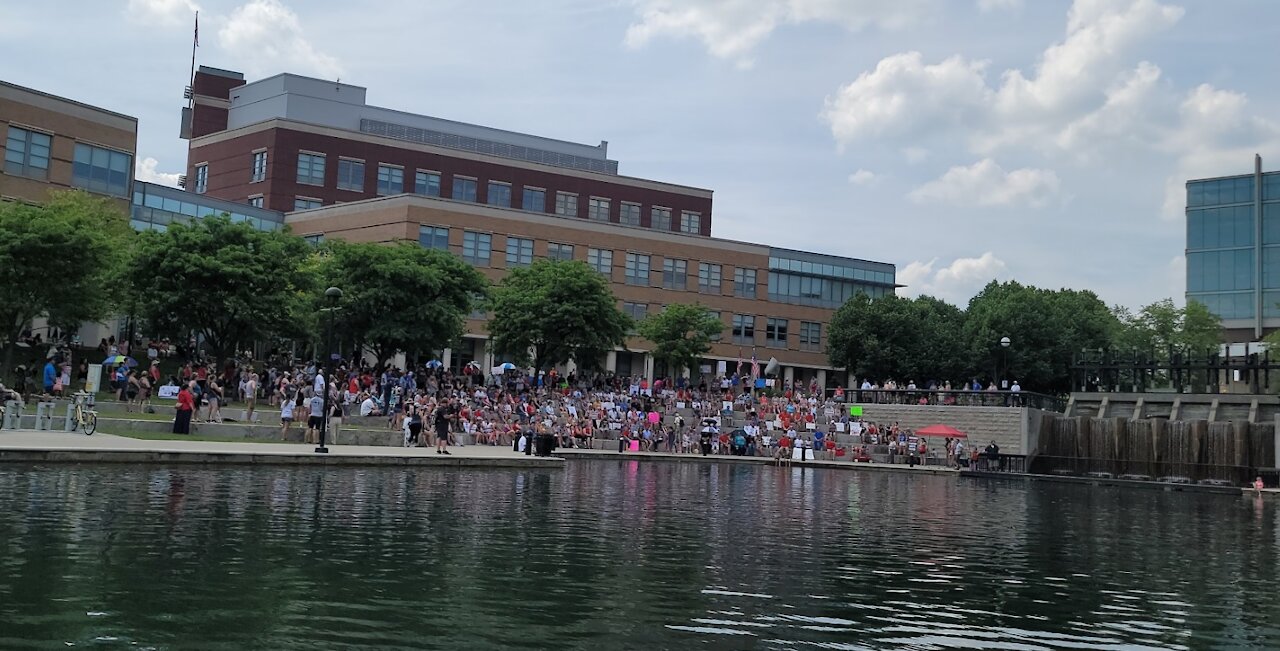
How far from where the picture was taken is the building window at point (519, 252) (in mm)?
79125

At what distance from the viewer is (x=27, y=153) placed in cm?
5494

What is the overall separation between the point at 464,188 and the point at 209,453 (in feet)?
218

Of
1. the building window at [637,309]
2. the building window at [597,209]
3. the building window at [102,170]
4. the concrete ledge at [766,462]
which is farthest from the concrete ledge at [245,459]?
the building window at [597,209]

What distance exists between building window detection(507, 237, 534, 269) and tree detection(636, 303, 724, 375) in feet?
31.1

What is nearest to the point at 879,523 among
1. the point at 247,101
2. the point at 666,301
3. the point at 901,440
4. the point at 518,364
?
the point at 901,440

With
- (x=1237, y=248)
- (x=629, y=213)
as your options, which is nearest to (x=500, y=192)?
(x=629, y=213)

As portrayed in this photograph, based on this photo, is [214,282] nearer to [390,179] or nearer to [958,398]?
[958,398]

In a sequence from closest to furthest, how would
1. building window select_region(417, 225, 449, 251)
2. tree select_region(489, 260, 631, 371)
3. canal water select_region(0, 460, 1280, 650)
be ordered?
1. canal water select_region(0, 460, 1280, 650)
2. tree select_region(489, 260, 631, 371)
3. building window select_region(417, 225, 449, 251)

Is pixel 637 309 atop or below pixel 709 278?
below

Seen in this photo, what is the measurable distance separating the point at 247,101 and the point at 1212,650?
317ft

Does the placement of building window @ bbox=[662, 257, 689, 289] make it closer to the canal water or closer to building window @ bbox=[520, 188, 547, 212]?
building window @ bbox=[520, 188, 547, 212]

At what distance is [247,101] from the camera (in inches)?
3804

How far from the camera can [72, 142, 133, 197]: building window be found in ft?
188

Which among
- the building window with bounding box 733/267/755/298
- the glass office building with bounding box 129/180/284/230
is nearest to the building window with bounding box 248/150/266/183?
the glass office building with bounding box 129/180/284/230
